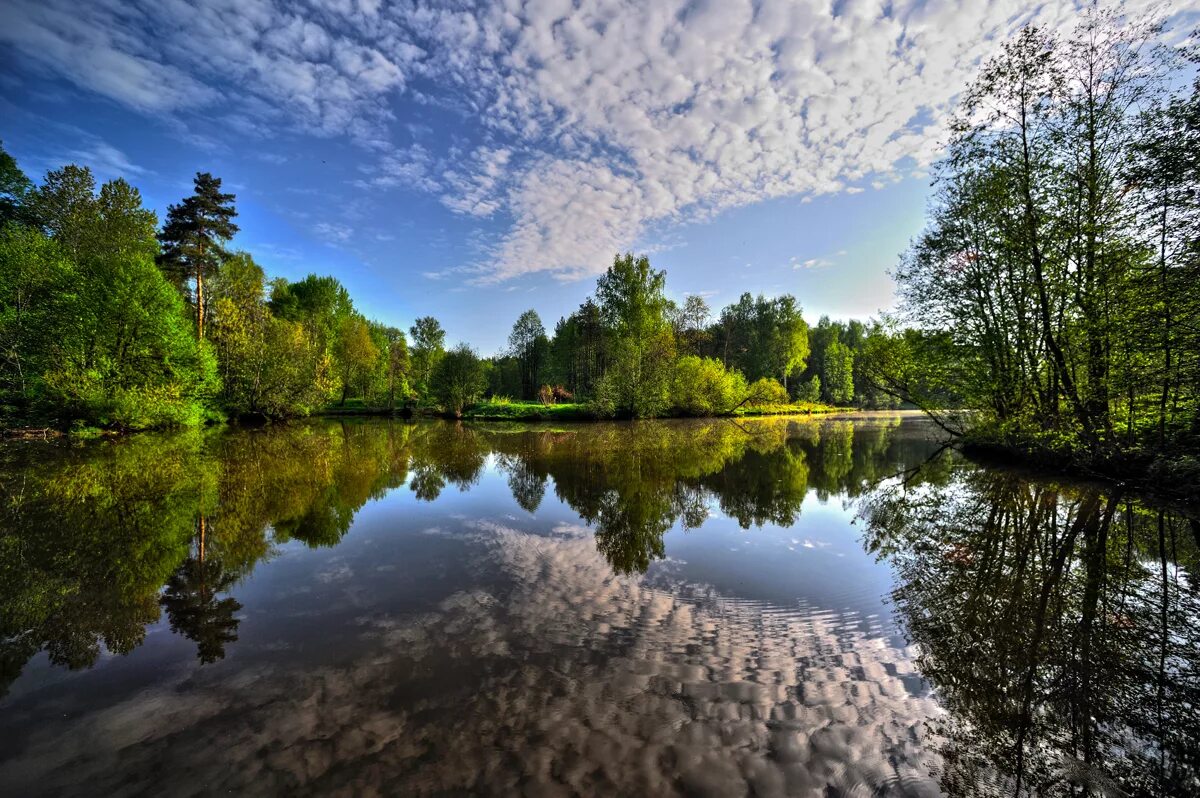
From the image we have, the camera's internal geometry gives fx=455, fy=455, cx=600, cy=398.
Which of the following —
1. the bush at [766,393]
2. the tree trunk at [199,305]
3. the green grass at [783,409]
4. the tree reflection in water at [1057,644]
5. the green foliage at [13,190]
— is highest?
the green foliage at [13,190]

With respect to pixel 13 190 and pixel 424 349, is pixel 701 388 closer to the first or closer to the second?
pixel 424 349

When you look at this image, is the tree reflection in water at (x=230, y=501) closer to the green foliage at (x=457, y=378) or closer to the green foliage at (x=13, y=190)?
the green foliage at (x=13, y=190)

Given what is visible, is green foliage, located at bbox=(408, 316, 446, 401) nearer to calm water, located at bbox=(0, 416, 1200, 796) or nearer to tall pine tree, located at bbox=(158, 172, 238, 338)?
tall pine tree, located at bbox=(158, 172, 238, 338)

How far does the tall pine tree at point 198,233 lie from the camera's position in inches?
1121

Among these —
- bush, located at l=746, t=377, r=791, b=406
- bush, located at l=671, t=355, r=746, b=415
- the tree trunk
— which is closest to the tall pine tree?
the tree trunk

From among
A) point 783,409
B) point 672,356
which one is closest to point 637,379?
point 672,356

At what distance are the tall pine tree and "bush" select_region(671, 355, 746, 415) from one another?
3618 cm

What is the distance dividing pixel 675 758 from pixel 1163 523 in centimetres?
1234

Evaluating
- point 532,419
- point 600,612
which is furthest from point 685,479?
point 532,419

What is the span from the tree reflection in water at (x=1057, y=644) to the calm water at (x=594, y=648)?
3 centimetres

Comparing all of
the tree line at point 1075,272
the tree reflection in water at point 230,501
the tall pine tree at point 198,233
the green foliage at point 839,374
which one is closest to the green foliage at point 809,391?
the green foliage at point 839,374

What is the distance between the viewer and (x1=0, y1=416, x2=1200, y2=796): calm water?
9.75ft

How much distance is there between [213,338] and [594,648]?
4043 cm

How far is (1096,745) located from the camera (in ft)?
10.3
